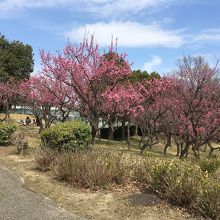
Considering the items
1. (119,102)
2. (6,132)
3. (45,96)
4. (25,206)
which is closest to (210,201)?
(25,206)

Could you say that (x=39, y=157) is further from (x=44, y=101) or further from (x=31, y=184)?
(x=44, y=101)

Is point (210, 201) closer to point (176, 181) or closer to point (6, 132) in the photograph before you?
point (176, 181)

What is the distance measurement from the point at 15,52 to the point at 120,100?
36.4m

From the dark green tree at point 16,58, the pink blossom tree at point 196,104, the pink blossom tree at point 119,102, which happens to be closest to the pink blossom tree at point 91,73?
the pink blossom tree at point 119,102

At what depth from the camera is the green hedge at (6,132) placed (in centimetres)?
1519

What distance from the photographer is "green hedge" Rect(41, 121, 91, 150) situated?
1164 centimetres

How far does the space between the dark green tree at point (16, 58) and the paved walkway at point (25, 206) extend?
41571mm

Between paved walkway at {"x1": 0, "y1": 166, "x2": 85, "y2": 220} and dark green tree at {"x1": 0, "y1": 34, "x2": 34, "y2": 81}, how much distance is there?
41571 millimetres

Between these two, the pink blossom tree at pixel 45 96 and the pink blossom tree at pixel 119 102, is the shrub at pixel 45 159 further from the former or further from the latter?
the pink blossom tree at pixel 45 96

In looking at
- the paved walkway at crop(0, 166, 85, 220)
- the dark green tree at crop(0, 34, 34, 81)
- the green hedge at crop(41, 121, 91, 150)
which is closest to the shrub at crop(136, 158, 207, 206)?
the paved walkway at crop(0, 166, 85, 220)

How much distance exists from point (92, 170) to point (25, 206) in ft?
6.06

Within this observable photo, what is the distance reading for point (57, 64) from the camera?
57.5 feet

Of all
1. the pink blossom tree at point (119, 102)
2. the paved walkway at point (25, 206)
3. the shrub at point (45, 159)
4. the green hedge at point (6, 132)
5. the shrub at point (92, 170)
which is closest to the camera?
the paved walkway at point (25, 206)

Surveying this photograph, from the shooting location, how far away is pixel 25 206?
23.0 ft
